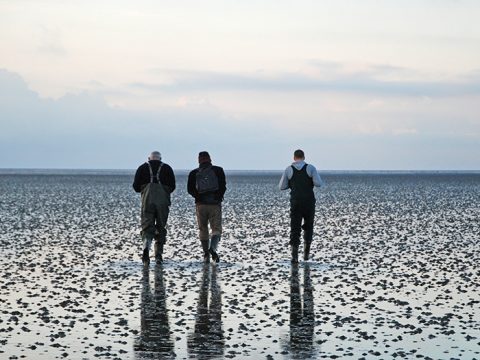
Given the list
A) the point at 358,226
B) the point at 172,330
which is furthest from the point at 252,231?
the point at 172,330

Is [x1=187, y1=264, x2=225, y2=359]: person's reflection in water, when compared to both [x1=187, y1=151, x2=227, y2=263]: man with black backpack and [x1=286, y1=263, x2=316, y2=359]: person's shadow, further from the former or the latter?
[x1=187, y1=151, x2=227, y2=263]: man with black backpack

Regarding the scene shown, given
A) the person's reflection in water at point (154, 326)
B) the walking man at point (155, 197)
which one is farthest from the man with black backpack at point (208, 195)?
the person's reflection in water at point (154, 326)

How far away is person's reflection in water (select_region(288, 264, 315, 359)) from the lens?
30.7ft

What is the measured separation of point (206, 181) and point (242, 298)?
17.2ft

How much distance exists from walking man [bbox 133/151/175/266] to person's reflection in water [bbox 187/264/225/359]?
3.46 metres

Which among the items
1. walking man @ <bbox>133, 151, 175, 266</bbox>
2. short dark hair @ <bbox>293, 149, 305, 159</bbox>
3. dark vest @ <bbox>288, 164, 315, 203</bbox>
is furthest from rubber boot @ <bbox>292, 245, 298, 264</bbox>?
walking man @ <bbox>133, 151, 175, 266</bbox>

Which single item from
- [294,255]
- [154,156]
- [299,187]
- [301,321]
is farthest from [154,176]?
[301,321]

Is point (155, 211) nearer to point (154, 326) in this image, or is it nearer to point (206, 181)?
point (206, 181)

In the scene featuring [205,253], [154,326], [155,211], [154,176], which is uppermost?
[154,176]

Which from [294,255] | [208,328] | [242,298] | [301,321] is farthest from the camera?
[294,255]

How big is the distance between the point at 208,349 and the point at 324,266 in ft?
26.4

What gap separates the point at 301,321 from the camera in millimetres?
11039

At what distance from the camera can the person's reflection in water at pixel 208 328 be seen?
30.4ft

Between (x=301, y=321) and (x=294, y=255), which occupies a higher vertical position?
(x=294, y=255)
